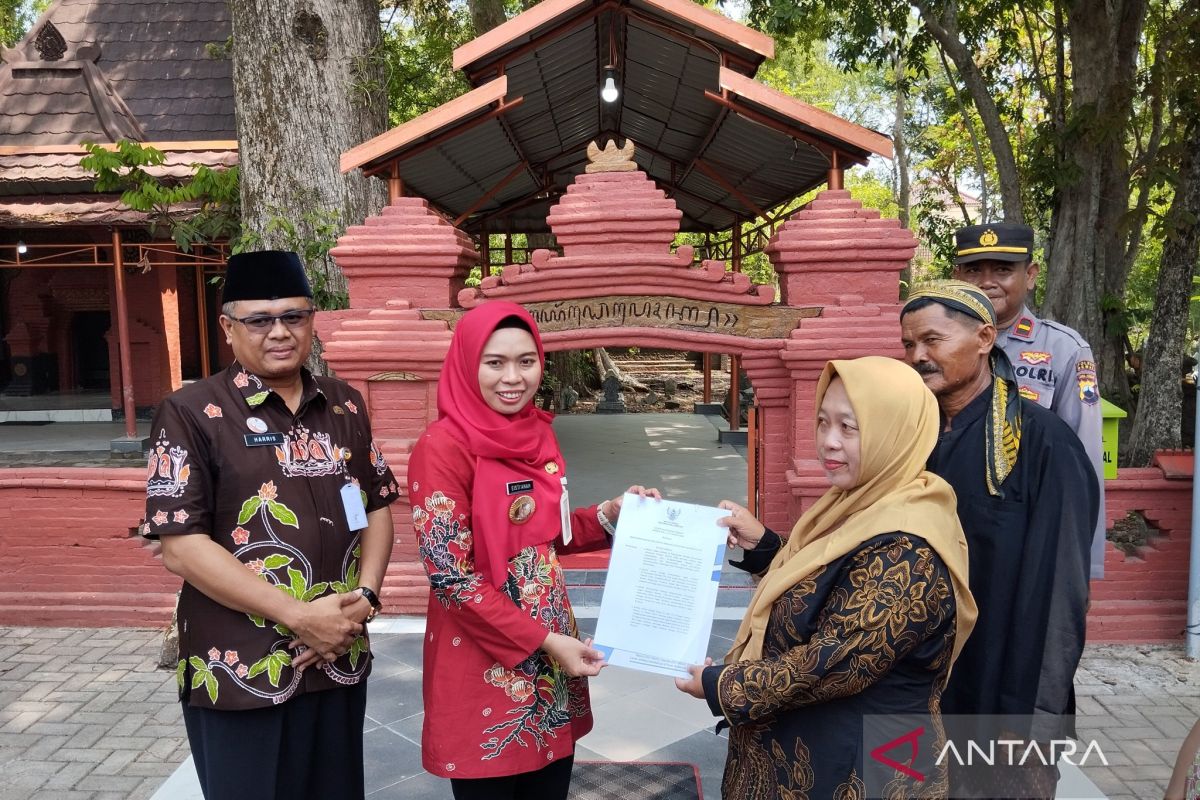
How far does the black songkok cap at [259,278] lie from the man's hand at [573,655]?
4.01 feet

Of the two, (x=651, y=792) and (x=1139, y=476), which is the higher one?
(x=1139, y=476)

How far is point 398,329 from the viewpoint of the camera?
5602mm

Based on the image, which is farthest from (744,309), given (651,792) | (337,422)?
(337,422)

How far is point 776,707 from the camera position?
1944mm

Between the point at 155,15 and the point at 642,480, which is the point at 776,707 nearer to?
the point at 642,480

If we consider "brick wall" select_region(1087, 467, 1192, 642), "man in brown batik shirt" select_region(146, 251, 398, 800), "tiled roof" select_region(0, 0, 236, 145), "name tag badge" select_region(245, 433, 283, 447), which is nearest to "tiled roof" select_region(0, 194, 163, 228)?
"tiled roof" select_region(0, 0, 236, 145)

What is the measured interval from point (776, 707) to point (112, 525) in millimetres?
5287

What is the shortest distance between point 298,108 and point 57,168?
7428 mm

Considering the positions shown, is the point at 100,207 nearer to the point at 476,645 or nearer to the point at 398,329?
the point at 398,329

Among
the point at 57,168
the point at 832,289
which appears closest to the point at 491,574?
the point at 832,289

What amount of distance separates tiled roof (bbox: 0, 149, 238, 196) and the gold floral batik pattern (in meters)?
10.3

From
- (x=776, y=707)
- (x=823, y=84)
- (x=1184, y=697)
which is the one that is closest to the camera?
(x=776, y=707)

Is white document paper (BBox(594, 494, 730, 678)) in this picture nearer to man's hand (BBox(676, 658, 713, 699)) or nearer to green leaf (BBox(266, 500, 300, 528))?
man's hand (BBox(676, 658, 713, 699))

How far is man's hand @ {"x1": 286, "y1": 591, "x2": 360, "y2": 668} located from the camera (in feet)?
7.91
